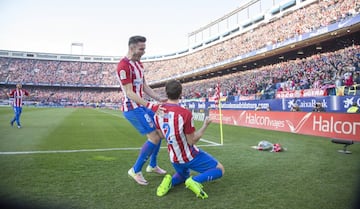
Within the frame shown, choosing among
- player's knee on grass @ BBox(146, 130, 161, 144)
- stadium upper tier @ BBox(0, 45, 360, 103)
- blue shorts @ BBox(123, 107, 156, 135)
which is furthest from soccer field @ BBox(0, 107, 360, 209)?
stadium upper tier @ BBox(0, 45, 360, 103)

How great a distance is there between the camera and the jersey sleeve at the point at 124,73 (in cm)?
380

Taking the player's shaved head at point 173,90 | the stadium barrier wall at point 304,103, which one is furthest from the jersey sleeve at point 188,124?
the stadium barrier wall at point 304,103

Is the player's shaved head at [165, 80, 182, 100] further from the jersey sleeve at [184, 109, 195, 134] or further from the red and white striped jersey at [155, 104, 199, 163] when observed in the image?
the jersey sleeve at [184, 109, 195, 134]

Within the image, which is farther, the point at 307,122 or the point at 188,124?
the point at 307,122

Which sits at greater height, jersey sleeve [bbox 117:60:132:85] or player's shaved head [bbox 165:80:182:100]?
jersey sleeve [bbox 117:60:132:85]

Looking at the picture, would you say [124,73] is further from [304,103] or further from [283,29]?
[283,29]

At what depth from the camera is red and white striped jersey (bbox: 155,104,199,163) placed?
3.26 m

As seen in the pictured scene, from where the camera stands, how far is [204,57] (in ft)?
158

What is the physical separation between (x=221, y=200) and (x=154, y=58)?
80.6 m

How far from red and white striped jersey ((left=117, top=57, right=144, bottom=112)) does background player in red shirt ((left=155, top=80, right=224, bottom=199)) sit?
688 millimetres

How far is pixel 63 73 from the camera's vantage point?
77312 millimetres

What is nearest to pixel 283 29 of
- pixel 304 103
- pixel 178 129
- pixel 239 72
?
pixel 239 72

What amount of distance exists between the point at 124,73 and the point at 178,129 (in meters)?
1.20

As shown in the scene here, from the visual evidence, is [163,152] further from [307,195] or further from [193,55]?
[193,55]
